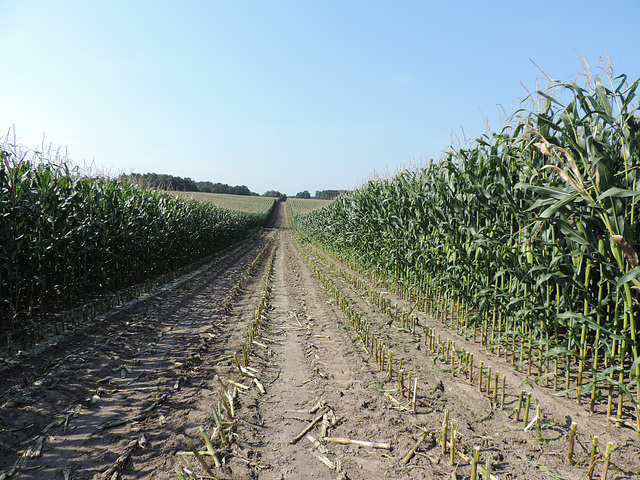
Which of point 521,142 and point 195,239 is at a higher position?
point 521,142

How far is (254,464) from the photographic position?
2.66 meters

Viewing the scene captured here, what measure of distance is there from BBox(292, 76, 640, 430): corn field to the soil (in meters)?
0.46

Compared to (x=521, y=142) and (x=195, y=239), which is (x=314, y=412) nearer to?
(x=521, y=142)

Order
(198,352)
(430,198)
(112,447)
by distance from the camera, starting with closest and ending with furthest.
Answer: (112,447)
(198,352)
(430,198)

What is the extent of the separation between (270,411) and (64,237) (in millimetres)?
5091

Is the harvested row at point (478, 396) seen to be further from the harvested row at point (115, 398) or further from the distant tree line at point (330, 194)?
the distant tree line at point (330, 194)

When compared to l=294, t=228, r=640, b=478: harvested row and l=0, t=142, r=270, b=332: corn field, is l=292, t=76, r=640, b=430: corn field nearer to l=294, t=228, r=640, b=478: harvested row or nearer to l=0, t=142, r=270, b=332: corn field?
l=294, t=228, r=640, b=478: harvested row

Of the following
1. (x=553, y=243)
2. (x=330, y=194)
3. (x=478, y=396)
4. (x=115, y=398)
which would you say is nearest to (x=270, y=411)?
(x=115, y=398)

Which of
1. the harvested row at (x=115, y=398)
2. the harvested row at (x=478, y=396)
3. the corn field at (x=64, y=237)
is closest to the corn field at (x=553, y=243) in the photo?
the harvested row at (x=478, y=396)

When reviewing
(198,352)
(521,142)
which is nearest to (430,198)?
(521,142)

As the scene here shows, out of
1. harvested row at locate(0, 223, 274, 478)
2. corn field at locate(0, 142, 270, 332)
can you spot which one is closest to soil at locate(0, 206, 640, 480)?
harvested row at locate(0, 223, 274, 478)

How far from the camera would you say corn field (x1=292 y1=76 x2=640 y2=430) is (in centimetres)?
312

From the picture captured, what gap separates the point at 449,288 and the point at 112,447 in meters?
5.05

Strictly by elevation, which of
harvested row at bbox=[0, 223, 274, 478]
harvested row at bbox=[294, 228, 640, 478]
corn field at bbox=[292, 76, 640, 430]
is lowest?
harvested row at bbox=[0, 223, 274, 478]
